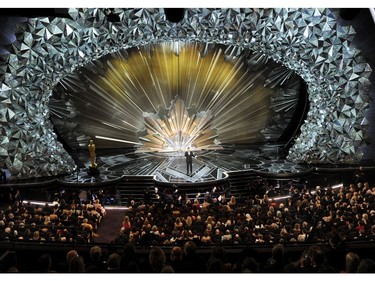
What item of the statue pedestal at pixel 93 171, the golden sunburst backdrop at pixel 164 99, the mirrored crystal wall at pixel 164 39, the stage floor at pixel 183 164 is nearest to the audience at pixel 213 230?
the stage floor at pixel 183 164

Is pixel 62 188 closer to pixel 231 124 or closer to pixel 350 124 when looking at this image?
pixel 231 124

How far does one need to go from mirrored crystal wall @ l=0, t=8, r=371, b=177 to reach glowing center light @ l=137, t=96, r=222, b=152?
4663mm

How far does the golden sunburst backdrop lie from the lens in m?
21.1

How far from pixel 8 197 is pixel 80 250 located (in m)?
9.33

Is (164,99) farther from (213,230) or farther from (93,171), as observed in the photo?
(213,230)

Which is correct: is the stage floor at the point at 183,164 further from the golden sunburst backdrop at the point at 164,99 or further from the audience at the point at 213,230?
the audience at the point at 213,230

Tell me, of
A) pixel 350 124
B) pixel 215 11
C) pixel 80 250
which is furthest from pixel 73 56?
pixel 80 250

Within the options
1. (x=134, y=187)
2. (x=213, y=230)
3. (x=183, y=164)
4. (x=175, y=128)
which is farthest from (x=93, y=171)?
(x=213, y=230)

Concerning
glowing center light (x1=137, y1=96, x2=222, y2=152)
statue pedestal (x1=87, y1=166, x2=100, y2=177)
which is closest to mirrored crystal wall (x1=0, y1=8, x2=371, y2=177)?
statue pedestal (x1=87, y1=166, x2=100, y2=177)

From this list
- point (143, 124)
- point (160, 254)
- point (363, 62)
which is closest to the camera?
point (160, 254)

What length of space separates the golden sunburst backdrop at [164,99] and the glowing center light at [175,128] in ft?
0.13

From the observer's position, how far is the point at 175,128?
2202 cm

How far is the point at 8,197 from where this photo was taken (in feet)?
54.1

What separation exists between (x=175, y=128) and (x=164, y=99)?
1.26 meters
